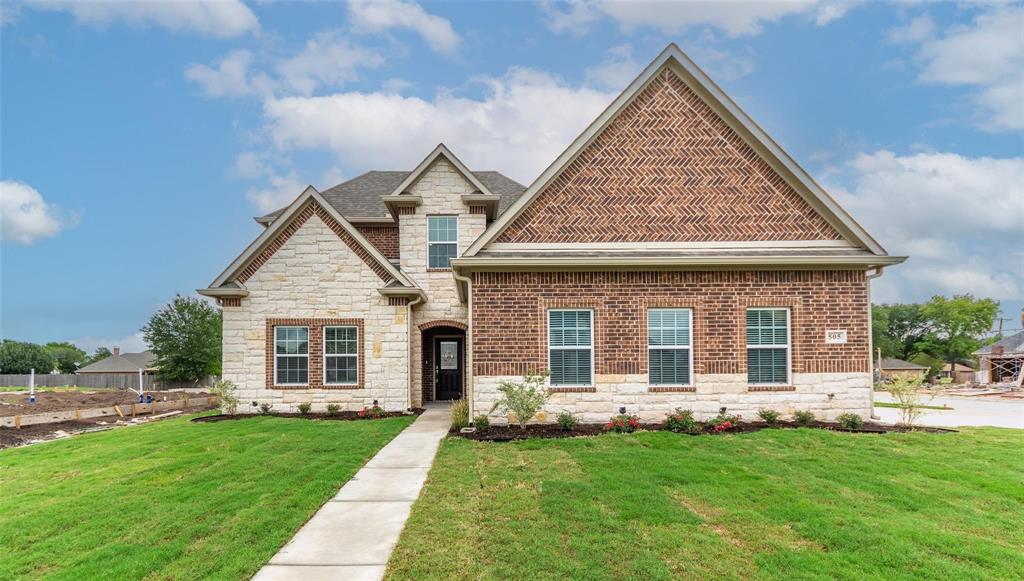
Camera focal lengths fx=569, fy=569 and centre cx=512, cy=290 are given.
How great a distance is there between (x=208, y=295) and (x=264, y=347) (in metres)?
2.05

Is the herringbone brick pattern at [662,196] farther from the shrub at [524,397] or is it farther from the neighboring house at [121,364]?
the neighboring house at [121,364]

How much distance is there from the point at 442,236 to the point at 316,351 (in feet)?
16.8

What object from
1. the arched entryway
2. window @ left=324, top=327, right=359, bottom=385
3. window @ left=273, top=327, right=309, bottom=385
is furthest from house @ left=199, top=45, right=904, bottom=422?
the arched entryway

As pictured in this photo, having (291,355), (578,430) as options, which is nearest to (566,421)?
(578,430)

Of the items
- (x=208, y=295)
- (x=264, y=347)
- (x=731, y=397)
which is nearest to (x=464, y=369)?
(x=264, y=347)

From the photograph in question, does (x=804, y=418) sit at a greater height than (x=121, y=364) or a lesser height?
greater

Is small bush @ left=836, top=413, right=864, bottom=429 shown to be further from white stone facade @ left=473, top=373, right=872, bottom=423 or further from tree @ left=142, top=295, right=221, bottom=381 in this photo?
tree @ left=142, top=295, right=221, bottom=381

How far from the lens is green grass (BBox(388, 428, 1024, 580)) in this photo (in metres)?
5.15

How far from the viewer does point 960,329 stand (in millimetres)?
62156

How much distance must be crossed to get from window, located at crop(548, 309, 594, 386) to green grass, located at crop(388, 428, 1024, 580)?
85.5 inches

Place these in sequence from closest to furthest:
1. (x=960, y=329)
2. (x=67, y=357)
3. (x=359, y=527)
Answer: (x=359, y=527) → (x=960, y=329) → (x=67, y=357)

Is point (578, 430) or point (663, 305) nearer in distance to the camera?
point (578, 430)

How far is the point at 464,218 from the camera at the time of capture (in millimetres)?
17750

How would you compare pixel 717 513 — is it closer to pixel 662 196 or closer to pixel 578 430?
pixel 578 430
